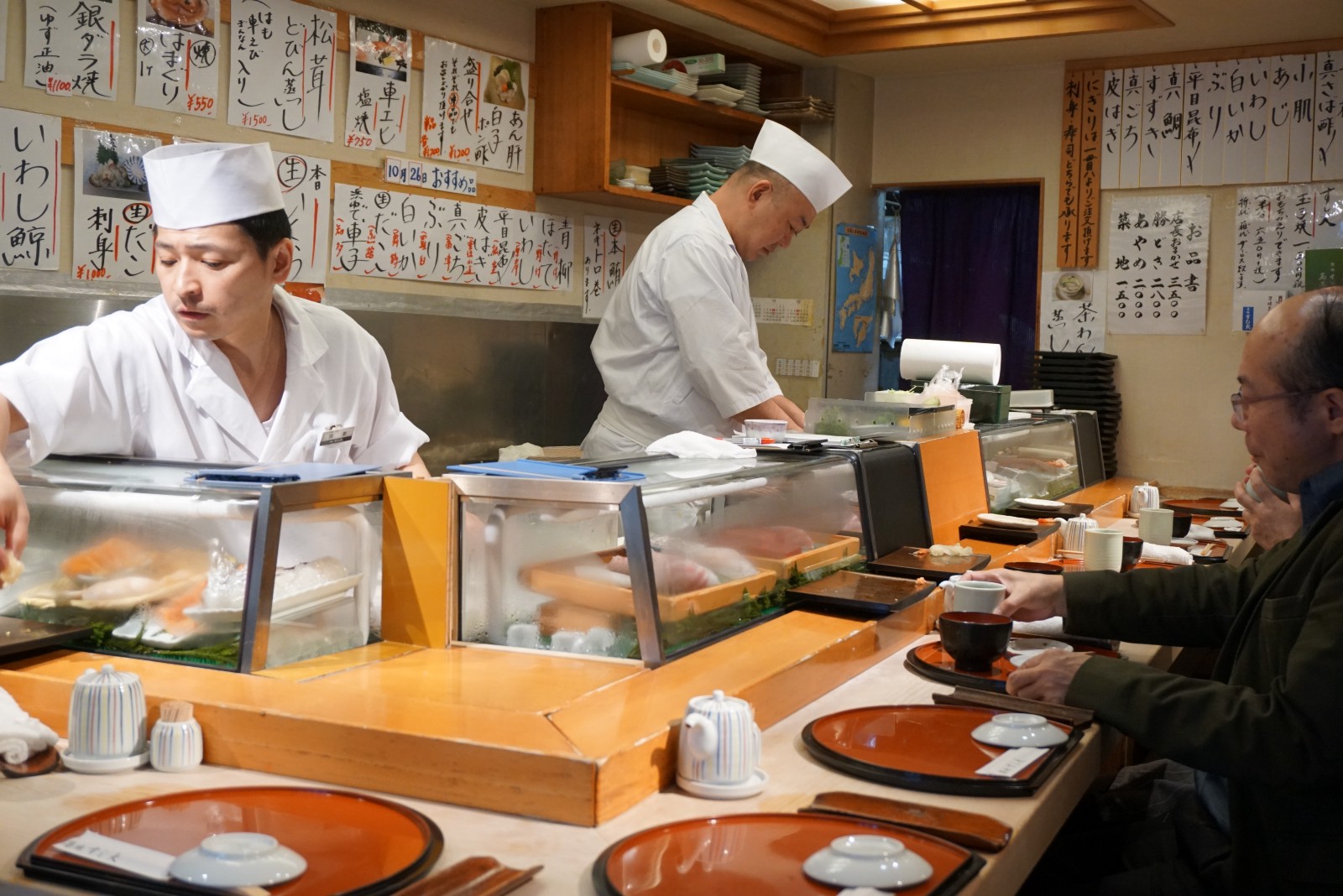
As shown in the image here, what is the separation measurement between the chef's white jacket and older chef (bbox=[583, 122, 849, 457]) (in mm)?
1195

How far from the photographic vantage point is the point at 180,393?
7.20 feet

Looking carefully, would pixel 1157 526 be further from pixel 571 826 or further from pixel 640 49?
pixel 640 49

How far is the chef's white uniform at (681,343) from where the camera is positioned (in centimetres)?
353

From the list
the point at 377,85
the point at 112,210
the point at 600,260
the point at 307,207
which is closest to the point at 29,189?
the point at 112,210

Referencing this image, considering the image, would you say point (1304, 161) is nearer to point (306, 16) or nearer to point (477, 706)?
point (306, 16)

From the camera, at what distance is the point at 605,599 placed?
70.6 inches

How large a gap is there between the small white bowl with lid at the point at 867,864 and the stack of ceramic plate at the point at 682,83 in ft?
14.1

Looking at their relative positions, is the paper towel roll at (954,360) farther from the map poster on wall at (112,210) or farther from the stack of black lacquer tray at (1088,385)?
the map poster on wall at (112,210)

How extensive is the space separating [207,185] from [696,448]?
97 cm

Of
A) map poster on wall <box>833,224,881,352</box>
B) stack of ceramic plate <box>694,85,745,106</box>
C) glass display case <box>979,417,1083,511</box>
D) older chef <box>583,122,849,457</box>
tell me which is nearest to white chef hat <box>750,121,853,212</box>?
older chef <box>583,122,849,457</box>

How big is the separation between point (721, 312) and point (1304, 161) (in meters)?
3.08

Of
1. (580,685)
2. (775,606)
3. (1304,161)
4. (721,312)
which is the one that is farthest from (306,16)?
(1304,161)

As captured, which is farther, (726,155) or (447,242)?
(726,155)

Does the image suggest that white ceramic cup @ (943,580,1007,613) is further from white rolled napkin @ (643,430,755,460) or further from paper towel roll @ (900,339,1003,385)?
paper towel roll @ (900,339,1003,385)
